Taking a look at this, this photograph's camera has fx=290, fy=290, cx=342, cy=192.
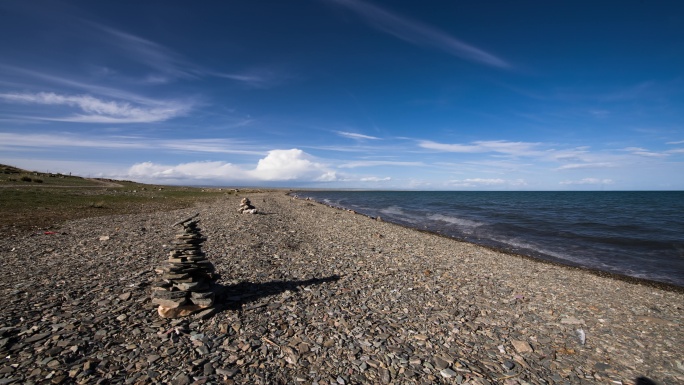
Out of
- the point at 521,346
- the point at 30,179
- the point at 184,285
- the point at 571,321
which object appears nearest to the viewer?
the point at 521,346

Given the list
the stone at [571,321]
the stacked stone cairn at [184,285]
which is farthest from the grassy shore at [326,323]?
the stacked stone cairn at [184,285]

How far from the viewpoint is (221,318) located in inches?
310

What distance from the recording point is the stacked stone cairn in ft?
25.3

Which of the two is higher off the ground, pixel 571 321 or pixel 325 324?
pixel 325 324

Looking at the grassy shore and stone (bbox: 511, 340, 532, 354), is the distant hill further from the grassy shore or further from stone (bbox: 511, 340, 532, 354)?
stone (bbox: 511, 340, 532, 354)

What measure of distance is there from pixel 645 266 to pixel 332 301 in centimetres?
2216

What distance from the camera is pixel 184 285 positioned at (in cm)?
802

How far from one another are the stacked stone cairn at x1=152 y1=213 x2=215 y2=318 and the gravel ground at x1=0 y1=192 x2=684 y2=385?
1.18ft

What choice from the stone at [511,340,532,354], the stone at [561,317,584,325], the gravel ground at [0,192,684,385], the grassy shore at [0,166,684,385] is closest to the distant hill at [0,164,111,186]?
the grassy shore at [0,166,684,385]

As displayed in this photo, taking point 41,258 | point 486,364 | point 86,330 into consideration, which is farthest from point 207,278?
point 41,258

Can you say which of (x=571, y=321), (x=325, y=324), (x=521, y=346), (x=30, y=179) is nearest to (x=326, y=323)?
(x=325, y=324)

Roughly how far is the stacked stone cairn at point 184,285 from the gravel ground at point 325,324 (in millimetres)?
359

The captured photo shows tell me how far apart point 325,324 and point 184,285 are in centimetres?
404

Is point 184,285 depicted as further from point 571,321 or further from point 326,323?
point 571,321
